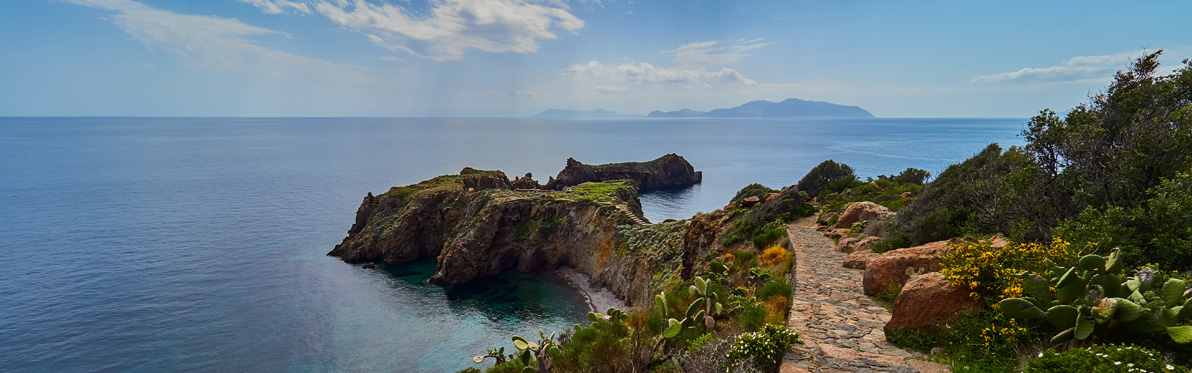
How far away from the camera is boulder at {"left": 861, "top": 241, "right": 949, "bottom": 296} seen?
11.9 meters

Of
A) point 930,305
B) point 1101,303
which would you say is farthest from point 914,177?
point 1101,303

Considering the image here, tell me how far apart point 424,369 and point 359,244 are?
108ft

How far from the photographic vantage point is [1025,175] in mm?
14242

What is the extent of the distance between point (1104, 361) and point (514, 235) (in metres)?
52.3

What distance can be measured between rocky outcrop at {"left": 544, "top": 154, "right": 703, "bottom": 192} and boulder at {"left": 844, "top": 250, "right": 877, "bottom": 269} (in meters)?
94.8

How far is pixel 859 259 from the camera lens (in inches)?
640

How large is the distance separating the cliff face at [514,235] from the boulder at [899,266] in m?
26.0

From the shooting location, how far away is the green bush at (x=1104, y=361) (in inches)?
227

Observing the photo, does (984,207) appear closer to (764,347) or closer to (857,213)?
(857,213)

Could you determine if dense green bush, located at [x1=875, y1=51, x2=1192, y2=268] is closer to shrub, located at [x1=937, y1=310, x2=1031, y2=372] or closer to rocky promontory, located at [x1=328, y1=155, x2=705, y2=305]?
shrub, located at [x1=937, y1=310, x2=1031, y2=372]

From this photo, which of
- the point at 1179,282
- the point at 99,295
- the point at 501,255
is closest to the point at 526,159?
the point at 501,255

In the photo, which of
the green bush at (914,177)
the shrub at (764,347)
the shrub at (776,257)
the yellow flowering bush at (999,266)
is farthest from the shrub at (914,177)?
the shrub at (764,347)

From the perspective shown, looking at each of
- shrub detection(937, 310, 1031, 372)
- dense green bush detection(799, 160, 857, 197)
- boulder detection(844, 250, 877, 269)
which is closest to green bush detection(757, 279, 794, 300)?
boulder detection(844, 250, 877, 269)

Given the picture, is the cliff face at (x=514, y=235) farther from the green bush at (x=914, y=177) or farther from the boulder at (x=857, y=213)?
the green bush at (x=914, y=177)
